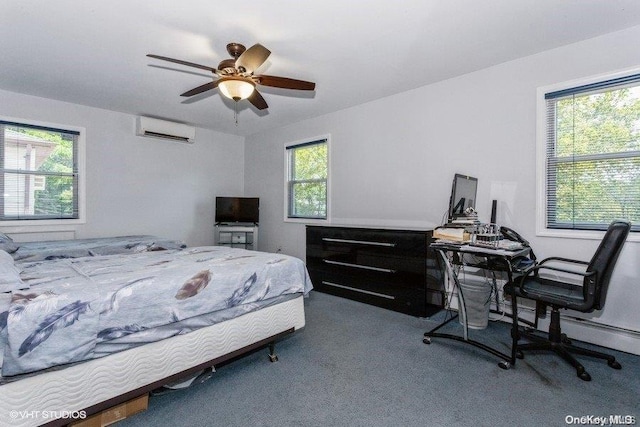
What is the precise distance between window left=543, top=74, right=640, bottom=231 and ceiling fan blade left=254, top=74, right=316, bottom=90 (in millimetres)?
2125

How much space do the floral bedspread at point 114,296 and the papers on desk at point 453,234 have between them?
1205 mm

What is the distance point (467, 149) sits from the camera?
3.13 metres

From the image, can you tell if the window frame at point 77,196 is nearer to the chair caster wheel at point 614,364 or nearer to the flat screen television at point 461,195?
the flat screen television at point 461,195

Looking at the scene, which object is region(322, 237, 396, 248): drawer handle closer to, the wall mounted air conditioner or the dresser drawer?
the dresser drawer

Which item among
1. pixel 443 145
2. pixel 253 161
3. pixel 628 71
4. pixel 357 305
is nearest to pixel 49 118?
pixel 253 161

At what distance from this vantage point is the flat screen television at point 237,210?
16.4ft

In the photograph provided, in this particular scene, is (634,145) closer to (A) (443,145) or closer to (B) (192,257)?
(A) (443,145)

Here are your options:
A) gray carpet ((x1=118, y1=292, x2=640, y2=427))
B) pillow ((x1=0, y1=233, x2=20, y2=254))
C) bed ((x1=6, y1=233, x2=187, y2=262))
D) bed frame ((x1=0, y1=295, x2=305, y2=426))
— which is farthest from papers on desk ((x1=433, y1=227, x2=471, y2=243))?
pillow ((x1=0, y1=233, x2=20, y2=254))

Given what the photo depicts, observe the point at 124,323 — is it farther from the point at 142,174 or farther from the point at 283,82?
the point at 142,174

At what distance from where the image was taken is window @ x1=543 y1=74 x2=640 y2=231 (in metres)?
2.34

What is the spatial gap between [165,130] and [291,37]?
9.57ft

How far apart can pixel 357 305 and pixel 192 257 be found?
189cm

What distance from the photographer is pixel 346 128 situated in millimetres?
4180

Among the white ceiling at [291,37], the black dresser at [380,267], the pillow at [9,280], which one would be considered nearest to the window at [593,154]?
the white ceiling at [291,37]
